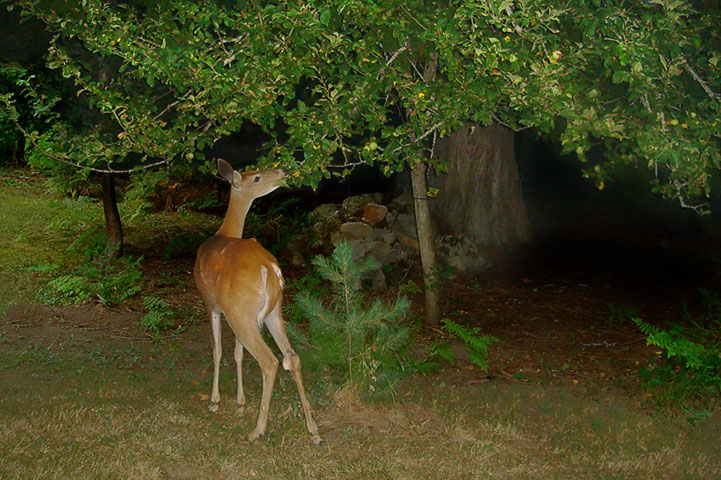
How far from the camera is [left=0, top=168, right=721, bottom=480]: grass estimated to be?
18.6 ft

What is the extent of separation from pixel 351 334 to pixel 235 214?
1454 mm

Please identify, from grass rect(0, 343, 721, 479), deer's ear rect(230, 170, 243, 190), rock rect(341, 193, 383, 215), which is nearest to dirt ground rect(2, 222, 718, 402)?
grass rect(0, 343, 721, 479)

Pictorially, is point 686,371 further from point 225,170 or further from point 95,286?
point 95,286

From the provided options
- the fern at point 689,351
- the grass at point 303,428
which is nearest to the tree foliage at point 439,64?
the fern at point 689,351

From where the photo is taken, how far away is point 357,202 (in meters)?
15.9

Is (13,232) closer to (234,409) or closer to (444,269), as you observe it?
(444,269)

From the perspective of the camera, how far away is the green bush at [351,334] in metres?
6.75

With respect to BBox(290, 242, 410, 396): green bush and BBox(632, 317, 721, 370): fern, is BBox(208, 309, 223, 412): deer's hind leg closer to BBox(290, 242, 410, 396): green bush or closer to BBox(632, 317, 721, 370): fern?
BBox(290, 242, 410, 396): green bush

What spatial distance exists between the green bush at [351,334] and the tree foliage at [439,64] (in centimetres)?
97

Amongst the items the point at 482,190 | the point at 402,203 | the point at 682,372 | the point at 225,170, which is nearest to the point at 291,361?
the point at 225,170

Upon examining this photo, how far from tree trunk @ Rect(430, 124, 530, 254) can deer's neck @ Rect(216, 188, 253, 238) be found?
6.95m

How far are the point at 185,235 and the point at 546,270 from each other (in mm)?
6964

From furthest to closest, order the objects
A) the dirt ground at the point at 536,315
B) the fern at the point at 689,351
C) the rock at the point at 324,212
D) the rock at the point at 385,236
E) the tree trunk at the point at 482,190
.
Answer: the rock at the point at 324,212, the rock at the point at 385,236, the tree trunk at the point at 482,190, the dirt ground at the point at 536,315, the fern at the point at 689,351

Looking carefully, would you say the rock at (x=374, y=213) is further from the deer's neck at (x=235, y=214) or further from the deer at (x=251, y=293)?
the deer at (x=251, y=293)
